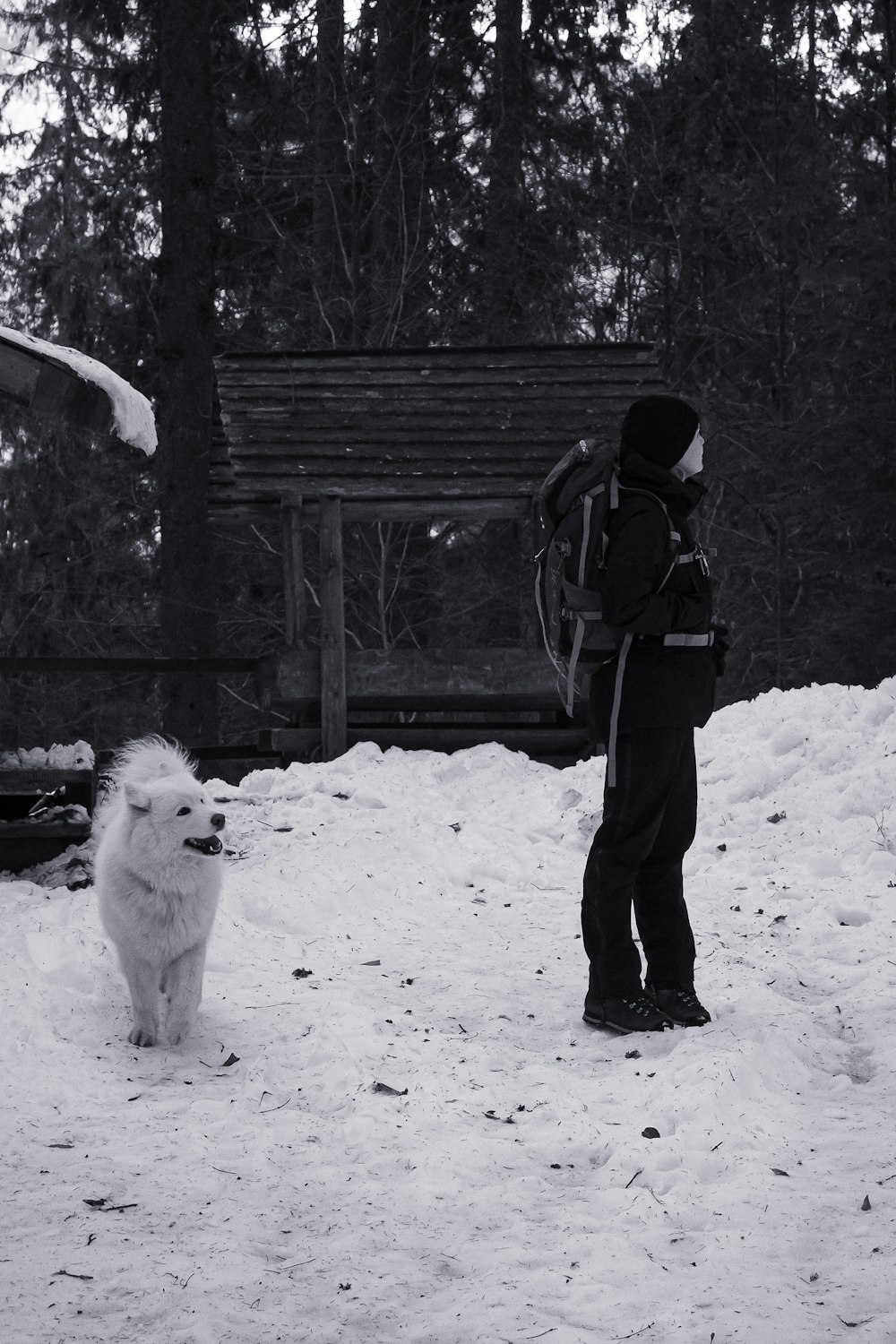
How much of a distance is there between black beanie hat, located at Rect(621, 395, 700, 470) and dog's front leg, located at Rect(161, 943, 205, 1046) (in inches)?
111

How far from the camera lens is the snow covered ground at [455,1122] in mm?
3146

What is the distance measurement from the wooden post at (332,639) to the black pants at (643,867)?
6742 millimetres

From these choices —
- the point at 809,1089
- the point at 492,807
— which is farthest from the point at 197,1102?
the point at 492,807

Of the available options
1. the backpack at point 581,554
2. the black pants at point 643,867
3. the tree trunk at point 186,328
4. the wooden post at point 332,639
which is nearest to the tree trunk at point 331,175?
the tree trunk at point 186,328

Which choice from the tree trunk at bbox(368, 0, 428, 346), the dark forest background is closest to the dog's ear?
the dark forest background

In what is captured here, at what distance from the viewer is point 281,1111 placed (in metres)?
4.54

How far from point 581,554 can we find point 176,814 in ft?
6.78

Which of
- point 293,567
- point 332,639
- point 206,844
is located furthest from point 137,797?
point 293,567

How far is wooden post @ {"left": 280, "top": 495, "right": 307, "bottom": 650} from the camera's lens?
40.4 ft

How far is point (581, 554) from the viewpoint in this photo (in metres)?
5.33

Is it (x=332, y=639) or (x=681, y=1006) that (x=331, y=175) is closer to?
(x=332, y=639)

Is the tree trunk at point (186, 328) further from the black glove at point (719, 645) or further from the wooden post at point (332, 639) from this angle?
the black glove at point (719, 645)

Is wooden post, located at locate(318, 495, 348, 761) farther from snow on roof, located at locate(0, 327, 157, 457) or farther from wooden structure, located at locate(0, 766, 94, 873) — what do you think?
snow on roof, located at locate(0, 327, 157, 457)

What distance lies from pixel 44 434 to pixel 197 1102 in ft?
55.7
